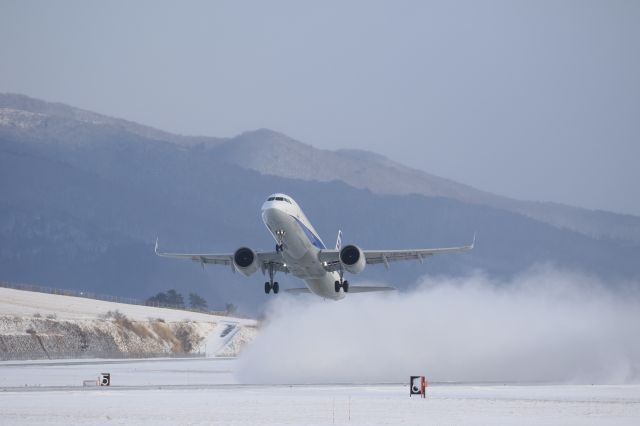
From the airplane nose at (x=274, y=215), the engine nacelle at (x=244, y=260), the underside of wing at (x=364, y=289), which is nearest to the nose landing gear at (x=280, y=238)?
the airplane nose at (x=274, y=215)

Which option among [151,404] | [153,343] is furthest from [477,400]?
[153,343]

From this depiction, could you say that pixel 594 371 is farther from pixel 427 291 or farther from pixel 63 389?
pixel 63 389

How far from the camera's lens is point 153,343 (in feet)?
463

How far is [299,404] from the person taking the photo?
53469 mm

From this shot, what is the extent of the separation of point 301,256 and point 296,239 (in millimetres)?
2095

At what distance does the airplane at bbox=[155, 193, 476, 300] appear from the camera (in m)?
71.0

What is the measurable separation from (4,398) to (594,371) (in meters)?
40.2

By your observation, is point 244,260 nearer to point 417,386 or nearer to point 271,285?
point 271,285

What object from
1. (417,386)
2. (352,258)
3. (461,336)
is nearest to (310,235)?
(352,258)

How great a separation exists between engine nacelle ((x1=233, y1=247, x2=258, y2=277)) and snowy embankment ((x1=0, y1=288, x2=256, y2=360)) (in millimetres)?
44134

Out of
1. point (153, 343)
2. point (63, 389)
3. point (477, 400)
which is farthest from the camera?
point (153, 343)

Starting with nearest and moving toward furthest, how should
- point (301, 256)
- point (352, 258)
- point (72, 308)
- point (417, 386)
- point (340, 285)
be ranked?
point (417, 386)
point (301, 256)
point (352, 258)
point (340, 285)
point (72, 308)

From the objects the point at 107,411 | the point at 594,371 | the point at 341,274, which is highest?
the point at 341,274

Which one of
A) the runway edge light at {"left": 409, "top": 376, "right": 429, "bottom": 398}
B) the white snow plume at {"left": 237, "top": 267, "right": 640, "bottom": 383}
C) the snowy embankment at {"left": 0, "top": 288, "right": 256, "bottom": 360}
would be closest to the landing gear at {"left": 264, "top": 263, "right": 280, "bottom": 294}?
the white snow plume at {"left": 237, "top": 267, "right": 640, "bottom": 383}
